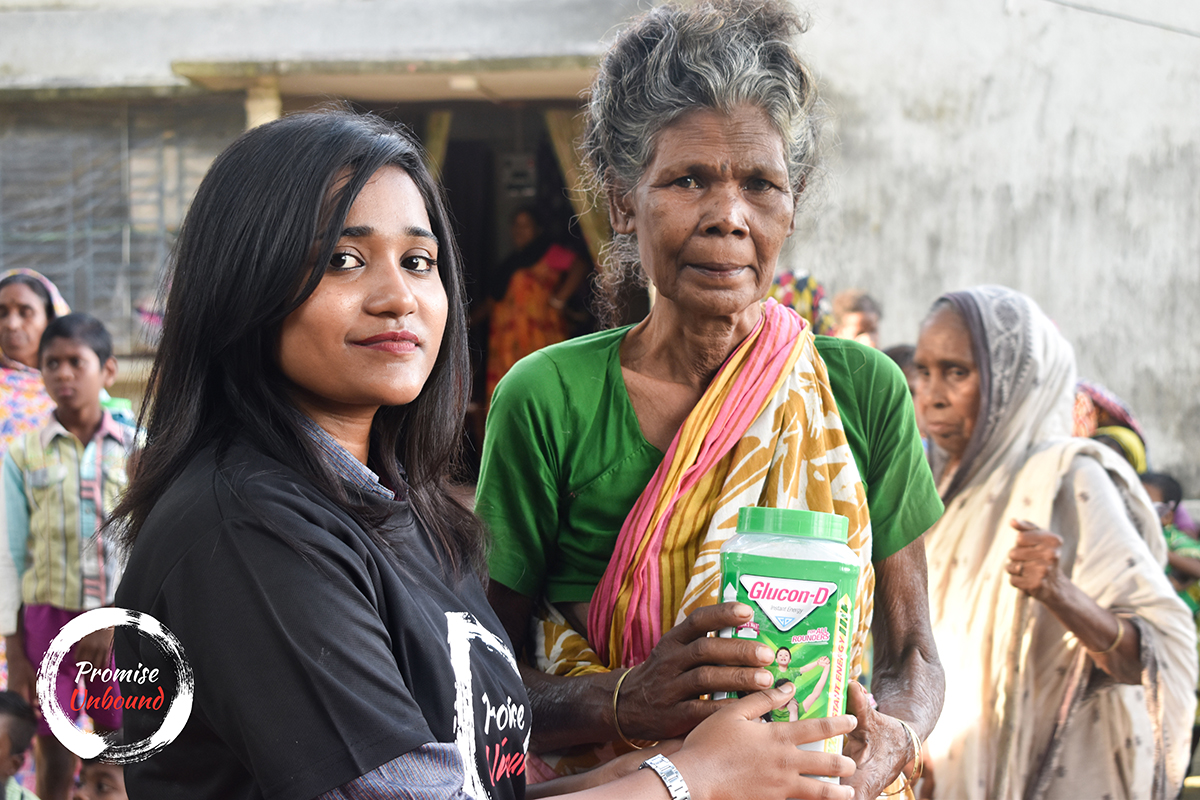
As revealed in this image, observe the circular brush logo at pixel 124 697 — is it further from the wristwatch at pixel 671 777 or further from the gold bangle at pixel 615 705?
the gold bangle at pixel 615 705

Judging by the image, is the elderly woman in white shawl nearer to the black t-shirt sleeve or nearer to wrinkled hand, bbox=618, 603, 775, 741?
wrinkled hand, bbox=618, 603, 775, 741

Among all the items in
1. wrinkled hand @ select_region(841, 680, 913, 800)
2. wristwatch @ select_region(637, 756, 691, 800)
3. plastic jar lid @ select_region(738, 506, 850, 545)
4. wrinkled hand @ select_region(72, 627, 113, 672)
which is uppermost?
plastic jar lid @ select_region(738, 506, 850, 545)

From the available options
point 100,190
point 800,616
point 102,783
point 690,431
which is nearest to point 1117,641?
point 690,431

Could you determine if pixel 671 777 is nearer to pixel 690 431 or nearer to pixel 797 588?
pixel 797 588

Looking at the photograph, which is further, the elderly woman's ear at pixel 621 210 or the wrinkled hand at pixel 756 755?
the elderly woman's ear at pixel 621 210

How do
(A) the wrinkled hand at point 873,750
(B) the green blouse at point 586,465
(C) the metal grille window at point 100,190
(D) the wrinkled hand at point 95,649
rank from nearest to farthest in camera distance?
(D) the wrinkled hand at point 95,649, (A) the wrinkled hand at point 873,750, (B) the green blouse at point 586,465, (C) the metal grille window at point 100,190

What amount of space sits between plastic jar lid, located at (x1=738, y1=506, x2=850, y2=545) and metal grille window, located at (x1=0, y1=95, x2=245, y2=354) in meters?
6.79

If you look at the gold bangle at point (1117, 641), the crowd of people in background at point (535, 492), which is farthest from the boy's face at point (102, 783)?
the gold bangle at point (1117, 641)

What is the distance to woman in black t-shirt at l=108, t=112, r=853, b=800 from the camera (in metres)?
1.00

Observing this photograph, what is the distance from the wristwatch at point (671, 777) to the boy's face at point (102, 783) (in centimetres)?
295

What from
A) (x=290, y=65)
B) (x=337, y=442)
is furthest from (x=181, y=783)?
(x=290, y=65)

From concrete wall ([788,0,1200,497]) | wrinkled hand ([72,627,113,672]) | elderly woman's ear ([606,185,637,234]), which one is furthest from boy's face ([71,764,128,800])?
concrete wall ([788,0,1200,497])

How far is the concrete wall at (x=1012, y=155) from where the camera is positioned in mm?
6535

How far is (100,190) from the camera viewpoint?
281 inches
